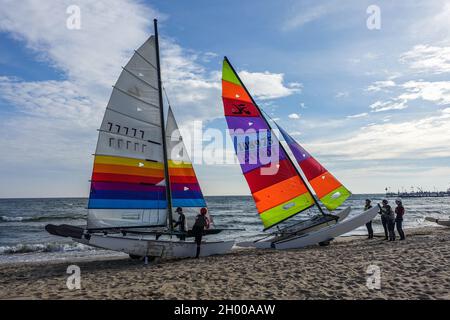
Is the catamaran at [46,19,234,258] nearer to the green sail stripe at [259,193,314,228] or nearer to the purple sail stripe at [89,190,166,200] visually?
the purple sail stripe at [89,190,166,200]

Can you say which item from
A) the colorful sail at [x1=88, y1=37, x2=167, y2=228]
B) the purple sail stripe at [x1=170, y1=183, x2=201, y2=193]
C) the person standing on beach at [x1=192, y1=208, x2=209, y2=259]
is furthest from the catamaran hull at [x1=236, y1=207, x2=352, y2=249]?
the colorful sail at [x1=88, y1=37, x2=167, y2=228]

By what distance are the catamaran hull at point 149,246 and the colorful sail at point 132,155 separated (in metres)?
0.71

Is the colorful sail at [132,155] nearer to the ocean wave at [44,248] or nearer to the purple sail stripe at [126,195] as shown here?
the purple sail stripe at [126,195]

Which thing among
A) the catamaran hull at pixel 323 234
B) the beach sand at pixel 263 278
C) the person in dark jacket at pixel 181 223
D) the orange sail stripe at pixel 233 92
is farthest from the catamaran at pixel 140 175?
the catamaran hull at pixel 323 234

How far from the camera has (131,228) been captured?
12.6 m

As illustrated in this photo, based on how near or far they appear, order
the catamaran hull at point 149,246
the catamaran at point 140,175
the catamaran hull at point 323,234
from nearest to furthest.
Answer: the catamaran hull at point 149,246 → the catamaran at point 140,175 → the catamaran hull at point 323,234

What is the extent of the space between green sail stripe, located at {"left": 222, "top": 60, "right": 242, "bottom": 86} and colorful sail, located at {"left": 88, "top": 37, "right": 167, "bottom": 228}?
11.0 ft

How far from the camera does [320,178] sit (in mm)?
15727

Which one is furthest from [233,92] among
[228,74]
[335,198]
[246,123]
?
[335,198]

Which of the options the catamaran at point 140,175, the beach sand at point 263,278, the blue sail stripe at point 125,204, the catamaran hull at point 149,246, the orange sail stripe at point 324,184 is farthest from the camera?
the orange sail stripe at point 324,184

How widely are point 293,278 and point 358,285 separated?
5.01 ft

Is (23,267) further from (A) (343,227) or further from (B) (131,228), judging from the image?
(A) (343,227)

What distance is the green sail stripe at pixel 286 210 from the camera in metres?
15.2

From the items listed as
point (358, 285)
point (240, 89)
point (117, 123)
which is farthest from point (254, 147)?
point (358, 285)
